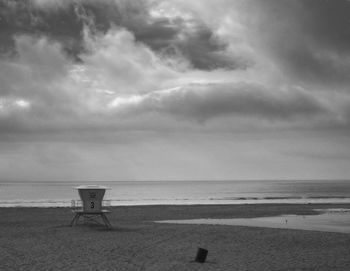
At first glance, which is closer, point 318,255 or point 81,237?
point 318,255

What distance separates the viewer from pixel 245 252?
43.2ft

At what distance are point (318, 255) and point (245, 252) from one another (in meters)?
2.19

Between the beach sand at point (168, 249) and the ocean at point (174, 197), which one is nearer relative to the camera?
the beach sand at point (168, 249)

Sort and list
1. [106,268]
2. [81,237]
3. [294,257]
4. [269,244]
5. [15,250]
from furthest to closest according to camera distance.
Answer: [81,237], [269,244], [15,250], [294,257], [106,268]

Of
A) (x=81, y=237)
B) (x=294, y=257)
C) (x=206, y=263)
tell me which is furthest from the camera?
(x=81, y=237)

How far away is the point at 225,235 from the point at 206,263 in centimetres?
600

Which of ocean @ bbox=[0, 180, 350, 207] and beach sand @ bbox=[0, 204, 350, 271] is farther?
ocean @ bbox=[0, 180, 350, 207]

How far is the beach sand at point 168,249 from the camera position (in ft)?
36.1

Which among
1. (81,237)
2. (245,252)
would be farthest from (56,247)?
(245,252)

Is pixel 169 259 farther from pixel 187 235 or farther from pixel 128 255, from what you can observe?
pixel 187 235

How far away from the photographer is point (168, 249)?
13.6 meters

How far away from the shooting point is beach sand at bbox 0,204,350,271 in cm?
1100

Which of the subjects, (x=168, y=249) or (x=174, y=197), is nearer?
(x=168, y=249)

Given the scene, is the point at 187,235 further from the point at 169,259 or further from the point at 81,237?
the point at 169,259
